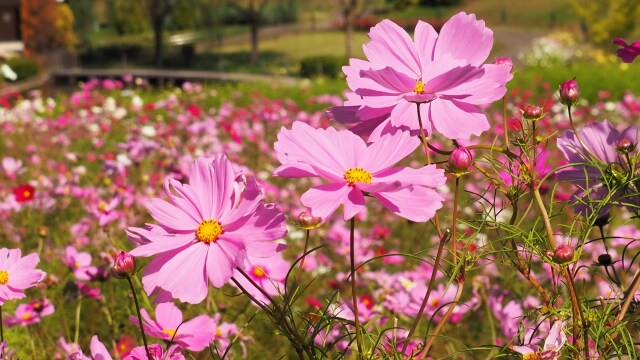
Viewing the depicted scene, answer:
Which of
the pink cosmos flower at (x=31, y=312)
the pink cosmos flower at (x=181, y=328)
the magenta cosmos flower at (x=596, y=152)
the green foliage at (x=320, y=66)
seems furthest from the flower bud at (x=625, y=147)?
the green foliage at (x=320, y=66)

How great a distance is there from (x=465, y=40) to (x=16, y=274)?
2.28 feet

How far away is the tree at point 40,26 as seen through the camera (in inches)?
1247

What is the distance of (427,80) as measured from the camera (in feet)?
2.75

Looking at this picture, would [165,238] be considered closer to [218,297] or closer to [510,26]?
[218,297]

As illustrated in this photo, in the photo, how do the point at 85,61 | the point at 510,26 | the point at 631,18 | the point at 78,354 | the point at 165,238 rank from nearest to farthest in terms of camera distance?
the point at 165,238, the point at 78,354, the point at 631,18, the point at 85,61, the point at 510,26

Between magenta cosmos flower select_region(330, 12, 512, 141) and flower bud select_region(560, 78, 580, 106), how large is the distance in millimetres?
156

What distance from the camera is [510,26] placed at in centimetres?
3681

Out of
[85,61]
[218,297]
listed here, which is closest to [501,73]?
[218,297]

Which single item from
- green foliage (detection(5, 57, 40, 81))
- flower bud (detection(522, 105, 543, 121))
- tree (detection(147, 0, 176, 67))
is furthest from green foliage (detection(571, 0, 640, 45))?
flower bud (detection(522, 105, 543, 121))

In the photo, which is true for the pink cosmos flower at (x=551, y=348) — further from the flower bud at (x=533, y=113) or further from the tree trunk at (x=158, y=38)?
the tree trunk at (x=158, y=38)

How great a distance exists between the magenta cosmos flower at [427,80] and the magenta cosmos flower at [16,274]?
0.49 m

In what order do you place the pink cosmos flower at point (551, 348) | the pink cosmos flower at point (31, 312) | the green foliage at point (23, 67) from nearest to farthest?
1. the pink cosmos flower at point (551, 348)
2. the pink cosmos flower at point (31, 312)
3. the green foliage at point (23, 67)

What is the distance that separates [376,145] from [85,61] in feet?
108

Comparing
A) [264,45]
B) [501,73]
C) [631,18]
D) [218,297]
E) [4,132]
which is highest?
[501,73]
